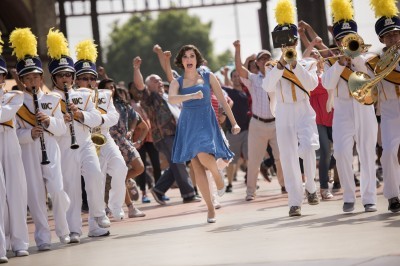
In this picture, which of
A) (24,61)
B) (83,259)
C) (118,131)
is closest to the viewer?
(83,259)

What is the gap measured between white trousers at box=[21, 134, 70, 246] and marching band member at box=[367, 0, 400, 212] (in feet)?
11.3

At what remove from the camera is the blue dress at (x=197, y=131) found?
15.6 meters

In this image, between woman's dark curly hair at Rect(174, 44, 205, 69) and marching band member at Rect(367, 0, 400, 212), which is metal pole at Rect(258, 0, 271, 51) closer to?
woman's dark curly hair at Rect(174, 44, 205, 69)

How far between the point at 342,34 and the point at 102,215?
332cm

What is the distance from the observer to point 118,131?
18.8 meters

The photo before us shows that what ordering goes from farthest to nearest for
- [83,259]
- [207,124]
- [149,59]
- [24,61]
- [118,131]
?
[149,59] → [118,131] → [207,124] → [24,61] → [83,259]

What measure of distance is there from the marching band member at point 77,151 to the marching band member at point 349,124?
2646 millimetres

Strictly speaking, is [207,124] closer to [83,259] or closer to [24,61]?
[24,61]

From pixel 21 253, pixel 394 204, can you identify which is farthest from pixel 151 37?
pixel 21 253

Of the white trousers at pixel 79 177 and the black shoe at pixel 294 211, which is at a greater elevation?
the white trousers at pixel 79 177

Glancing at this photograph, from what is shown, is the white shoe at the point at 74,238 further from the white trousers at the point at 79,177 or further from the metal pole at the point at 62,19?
the metal pole at the point at 62,19

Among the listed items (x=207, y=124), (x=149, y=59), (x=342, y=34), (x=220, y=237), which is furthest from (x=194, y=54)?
(x=149, y=59)

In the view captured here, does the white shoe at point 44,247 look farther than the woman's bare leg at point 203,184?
No

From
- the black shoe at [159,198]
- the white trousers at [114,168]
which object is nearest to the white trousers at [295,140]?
the white trousers at [114,168]
